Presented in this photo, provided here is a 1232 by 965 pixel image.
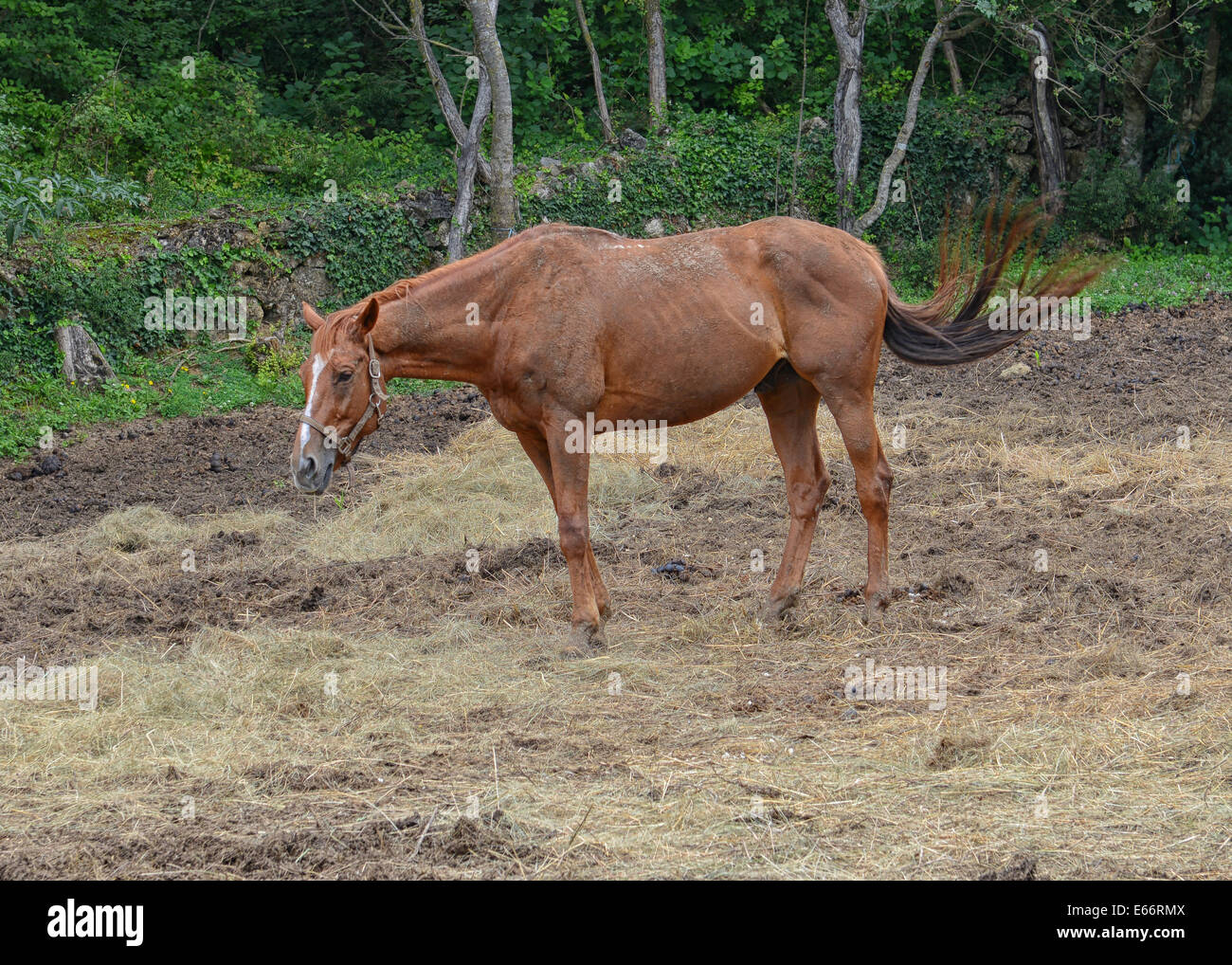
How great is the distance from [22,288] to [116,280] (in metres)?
1.02

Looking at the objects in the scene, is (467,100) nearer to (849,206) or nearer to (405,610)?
(849,206)

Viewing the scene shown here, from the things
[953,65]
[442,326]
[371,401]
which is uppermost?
[953,65]

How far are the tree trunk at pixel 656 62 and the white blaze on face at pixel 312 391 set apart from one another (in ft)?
45.8

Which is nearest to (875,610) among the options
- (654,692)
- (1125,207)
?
(654,692)

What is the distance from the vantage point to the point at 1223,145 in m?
19.0

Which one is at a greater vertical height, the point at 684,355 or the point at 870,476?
the point at 684,355

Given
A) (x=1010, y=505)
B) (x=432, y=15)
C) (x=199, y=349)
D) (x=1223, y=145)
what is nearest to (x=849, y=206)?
(x=1223, y=145)

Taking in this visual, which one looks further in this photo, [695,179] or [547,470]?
[695,179]

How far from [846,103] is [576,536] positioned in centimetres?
1416

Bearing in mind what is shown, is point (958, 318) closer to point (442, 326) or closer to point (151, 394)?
point (442, 326)

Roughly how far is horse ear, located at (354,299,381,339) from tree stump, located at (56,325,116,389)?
7558 mm

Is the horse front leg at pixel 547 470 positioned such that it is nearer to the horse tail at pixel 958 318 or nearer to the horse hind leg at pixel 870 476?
the horse hind leg at pixel 870 476

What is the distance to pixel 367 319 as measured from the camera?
5922 millimetres

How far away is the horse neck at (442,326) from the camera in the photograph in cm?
620
